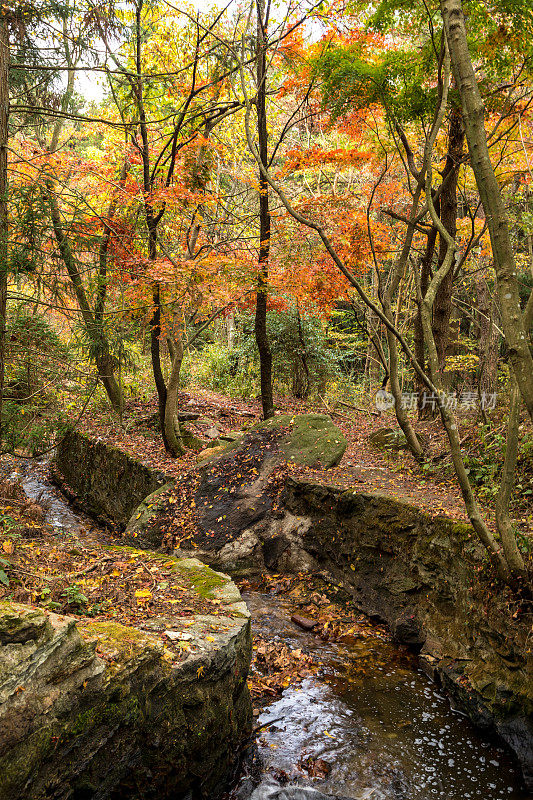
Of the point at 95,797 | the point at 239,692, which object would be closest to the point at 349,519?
the point at 239,692

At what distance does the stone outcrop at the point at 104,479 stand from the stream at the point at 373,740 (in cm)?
473

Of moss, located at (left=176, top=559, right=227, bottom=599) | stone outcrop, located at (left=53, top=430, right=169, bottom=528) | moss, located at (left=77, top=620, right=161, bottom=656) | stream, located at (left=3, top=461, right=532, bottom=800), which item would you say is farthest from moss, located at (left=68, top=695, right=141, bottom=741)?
stone outcrop, located at (left=53, top=430, right=169, bottom=528)

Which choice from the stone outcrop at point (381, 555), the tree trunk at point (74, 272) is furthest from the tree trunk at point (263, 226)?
the tree trunk at point (74, 272)

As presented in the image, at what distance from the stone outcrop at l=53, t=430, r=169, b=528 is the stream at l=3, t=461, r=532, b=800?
4.73 meters

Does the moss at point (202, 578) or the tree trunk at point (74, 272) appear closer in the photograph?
the moss at point (202, 578)

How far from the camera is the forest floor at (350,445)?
6551 mm

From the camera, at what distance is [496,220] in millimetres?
3252

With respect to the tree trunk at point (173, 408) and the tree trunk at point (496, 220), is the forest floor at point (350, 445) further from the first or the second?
the tree trunk at point (496, 220)

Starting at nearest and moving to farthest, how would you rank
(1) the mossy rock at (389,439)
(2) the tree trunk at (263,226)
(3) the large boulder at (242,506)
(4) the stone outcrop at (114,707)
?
(4) the stone outcrop at (114,707)
(3) the large boulder at (242,506)
(2) the tree trunk at (263,226)
(1) the mossy rock at (389,439)

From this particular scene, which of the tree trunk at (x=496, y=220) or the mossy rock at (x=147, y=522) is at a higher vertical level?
the tree trunk at (x=496, y=220)

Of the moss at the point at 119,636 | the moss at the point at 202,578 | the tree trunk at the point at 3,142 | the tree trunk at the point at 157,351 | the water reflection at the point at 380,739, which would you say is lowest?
the water reflection at the point at 380,739

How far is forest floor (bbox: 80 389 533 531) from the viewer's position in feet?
21.5

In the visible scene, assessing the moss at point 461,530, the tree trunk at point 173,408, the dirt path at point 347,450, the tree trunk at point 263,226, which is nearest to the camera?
the moss at point 461,530

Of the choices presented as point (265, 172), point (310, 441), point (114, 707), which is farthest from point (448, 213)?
point (114, 707)
